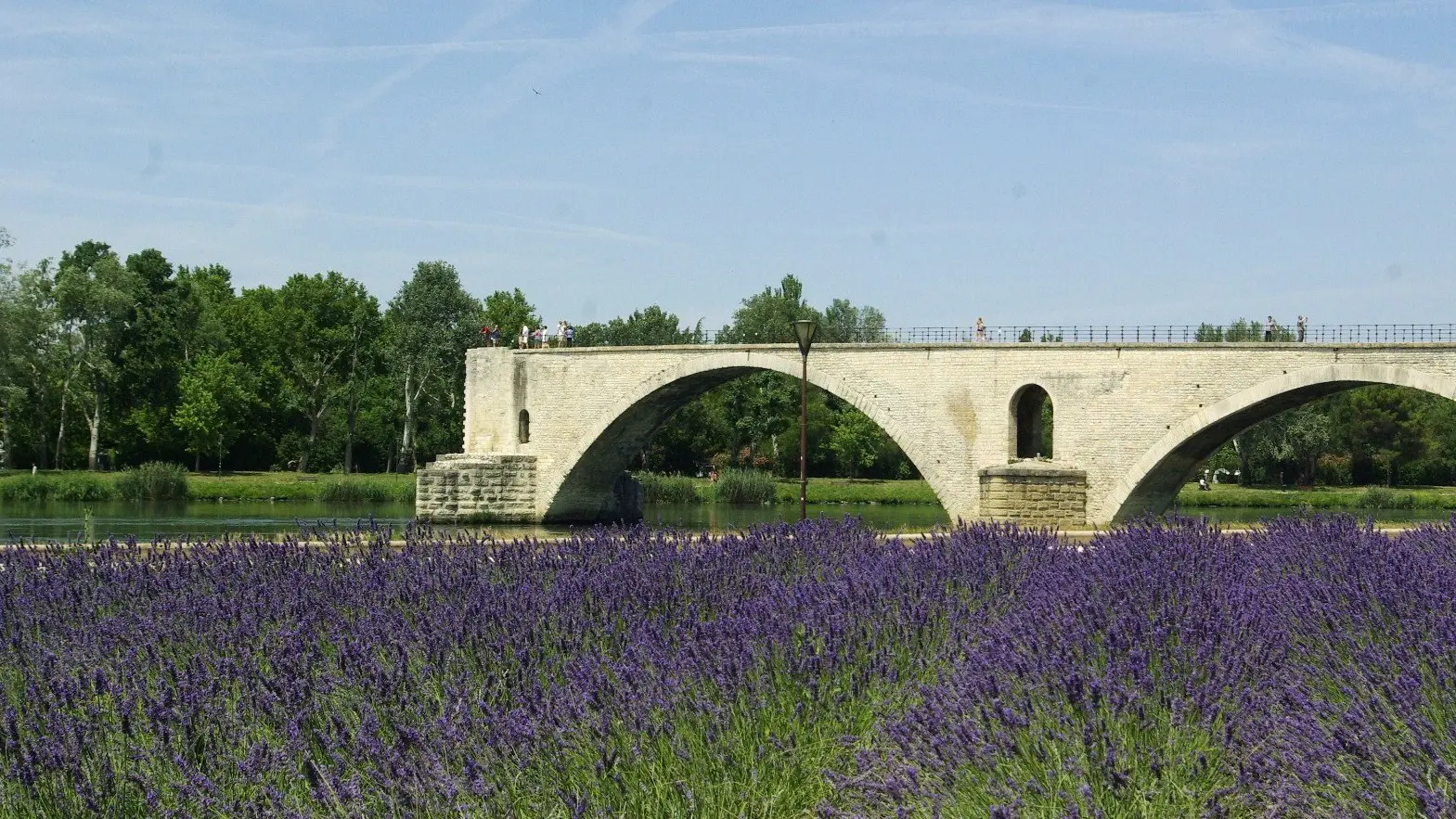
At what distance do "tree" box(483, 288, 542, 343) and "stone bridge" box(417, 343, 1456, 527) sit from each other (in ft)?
79.0

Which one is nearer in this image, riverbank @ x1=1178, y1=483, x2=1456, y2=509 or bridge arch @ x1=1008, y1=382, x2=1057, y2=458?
bridge arch @ x1=1008, y1=382, x2=1057, y2=458

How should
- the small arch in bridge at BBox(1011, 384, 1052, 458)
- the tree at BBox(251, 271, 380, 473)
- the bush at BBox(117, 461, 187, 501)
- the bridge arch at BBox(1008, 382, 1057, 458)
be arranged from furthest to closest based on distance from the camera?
the tree at BBox(251, 271, 380, 473)
the bush at BBox(117, 461, 187, 501)
the small arch in bridge at BBox(1011, 384, 1052, 458)
the bridge arch at BBox(1008, 382, 1057, 458)

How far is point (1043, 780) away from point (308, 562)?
587cm

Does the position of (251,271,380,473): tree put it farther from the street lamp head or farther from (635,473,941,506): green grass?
the street lamp head

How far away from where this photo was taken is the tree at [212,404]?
51906mm

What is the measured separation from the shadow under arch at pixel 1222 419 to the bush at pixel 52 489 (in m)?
27.4

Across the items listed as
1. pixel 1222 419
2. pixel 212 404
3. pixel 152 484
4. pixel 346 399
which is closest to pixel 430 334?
pixel 346 399

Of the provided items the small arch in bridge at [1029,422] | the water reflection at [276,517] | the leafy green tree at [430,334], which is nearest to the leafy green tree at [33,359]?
the water reflection at [276,517]

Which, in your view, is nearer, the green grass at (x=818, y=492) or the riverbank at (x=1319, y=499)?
the riverbank at (x=1319, y=499)

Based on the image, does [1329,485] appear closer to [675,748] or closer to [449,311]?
[449,311]

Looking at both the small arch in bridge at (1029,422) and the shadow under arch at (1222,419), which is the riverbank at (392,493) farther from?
the shadow under arch at (1222,419)

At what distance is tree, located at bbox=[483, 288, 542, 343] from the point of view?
6315 cm

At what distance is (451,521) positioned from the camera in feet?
118

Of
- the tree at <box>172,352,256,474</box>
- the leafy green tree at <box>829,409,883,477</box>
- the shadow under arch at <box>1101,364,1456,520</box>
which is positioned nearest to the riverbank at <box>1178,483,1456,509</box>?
the leafy green tree at <box>829,409,883,477</box>
